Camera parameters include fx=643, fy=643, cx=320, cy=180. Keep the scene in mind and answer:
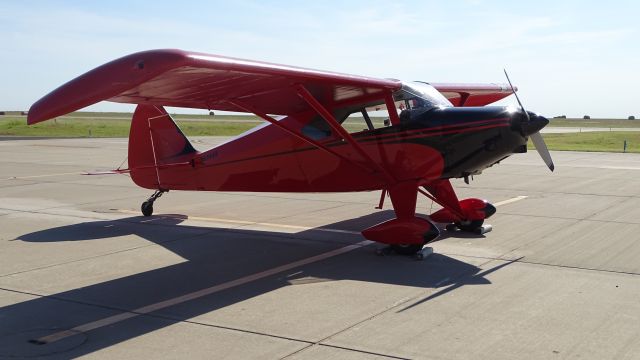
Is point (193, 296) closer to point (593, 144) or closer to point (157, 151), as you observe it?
point (157, 151)

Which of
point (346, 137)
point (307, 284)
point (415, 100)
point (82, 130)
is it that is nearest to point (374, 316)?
point (307, 284)

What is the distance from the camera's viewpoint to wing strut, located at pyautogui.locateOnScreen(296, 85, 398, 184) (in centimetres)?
834

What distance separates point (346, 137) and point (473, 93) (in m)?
5.13

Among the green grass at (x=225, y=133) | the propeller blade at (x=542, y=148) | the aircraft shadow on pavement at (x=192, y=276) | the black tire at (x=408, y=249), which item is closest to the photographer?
the aircraft shadow on pavement at (x=192, y=276)

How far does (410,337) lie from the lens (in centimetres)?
533

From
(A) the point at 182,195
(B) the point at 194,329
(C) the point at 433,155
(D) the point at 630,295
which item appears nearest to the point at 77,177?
(A) the point at 182,195

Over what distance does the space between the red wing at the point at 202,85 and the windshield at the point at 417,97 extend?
6.6 inches

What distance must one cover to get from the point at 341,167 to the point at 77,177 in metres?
12.6

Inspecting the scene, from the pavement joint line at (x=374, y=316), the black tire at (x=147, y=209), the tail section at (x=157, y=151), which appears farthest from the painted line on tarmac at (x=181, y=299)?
the black tire at (x=147, y=209)

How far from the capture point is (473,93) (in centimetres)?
1307

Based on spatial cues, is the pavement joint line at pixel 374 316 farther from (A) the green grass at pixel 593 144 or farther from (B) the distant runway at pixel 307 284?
(A) the green grass at pixel 593 144

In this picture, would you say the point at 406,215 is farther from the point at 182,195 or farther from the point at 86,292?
the point at 182,195

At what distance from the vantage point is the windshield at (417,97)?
9.09 metres

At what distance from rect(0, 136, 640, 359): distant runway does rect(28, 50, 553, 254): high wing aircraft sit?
0.77m
